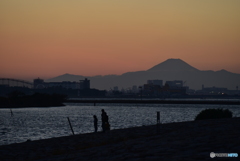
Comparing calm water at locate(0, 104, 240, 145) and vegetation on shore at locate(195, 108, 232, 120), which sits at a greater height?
vegetation on shore at locate(195, 108, 232, 120)

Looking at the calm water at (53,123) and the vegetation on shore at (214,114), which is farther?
the calm water at (53,123)

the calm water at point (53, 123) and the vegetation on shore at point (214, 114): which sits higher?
the vegetation on shore at point (214, 114)

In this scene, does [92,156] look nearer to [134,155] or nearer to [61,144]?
[134,155]

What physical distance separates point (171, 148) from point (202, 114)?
2861 centimetres

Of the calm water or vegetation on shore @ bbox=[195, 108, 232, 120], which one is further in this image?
the calm water

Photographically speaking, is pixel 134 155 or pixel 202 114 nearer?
pixel 134 155

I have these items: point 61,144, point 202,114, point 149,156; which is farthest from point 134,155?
point 202,114

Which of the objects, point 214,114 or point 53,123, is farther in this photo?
point 53,123

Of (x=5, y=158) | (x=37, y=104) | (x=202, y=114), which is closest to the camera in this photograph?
(x=5, y=158)

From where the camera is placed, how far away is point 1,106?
18262 centimetres

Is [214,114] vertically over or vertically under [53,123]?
over

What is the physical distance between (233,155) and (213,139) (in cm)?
456

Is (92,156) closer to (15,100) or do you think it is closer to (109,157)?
(109,157)

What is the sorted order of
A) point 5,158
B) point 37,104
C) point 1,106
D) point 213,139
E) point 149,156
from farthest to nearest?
point 37,104 → point 1,106 → point 5,158 → point 213,139 → point 149,156
